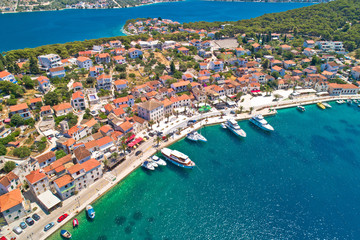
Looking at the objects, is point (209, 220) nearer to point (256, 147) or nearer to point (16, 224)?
point (256, 147)

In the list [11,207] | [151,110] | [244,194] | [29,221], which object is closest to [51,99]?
[151,110]

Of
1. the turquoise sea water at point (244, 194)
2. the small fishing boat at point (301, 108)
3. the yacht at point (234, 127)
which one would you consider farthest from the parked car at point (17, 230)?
the small fishing boat at point (301, 108)

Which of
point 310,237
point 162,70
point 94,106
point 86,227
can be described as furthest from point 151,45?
point 310,237

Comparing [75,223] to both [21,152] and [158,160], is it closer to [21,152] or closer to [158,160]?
[158,160]

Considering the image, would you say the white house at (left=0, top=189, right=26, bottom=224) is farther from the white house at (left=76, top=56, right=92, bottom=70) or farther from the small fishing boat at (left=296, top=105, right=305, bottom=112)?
the small fishing boat at (left=296, top=105, right=305, bottom=112)

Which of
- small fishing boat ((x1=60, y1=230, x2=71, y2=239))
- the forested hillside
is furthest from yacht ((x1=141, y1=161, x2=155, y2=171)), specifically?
the forested hillside
